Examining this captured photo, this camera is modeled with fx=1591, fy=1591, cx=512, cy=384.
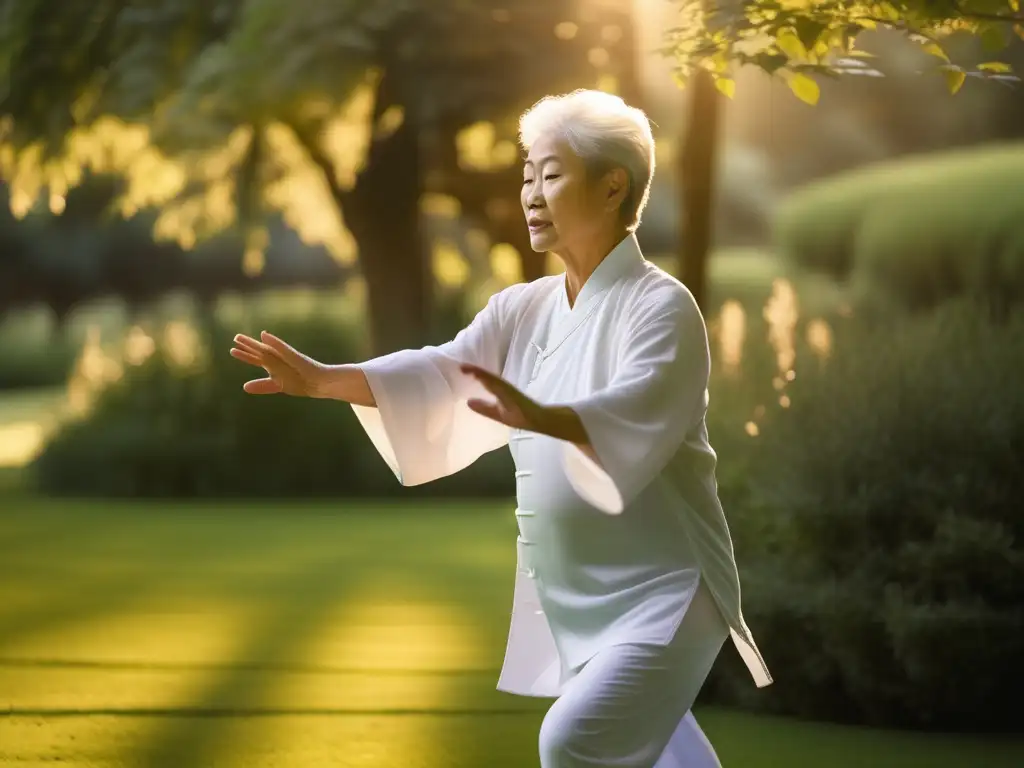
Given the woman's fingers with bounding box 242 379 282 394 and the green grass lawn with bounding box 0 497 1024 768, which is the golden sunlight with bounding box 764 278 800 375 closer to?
the green grass lawn with bounding box 0 497 1024 768

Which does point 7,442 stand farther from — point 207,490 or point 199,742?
point 199,742

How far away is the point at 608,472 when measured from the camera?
3.12 meters

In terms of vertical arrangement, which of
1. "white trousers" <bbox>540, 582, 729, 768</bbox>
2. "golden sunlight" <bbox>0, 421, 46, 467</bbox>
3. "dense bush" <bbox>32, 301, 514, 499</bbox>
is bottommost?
"golden sunlight" <bbox>0, 421, 46, 467</bbox>

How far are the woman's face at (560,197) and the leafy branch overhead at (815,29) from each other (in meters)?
1.21

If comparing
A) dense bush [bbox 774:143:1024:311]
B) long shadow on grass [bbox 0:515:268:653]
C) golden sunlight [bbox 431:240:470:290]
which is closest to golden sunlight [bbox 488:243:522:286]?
golden sunlight [bbox 431:240:470:290]

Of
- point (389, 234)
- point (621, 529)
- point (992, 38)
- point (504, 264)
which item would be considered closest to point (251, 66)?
point (389, 234)

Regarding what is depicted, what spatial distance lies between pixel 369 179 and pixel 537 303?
1152 centimetres

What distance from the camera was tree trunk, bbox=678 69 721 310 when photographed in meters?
12.0

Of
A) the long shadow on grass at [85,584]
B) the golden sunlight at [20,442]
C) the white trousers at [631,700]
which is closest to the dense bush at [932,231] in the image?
the long shadow on grass at [85,584]

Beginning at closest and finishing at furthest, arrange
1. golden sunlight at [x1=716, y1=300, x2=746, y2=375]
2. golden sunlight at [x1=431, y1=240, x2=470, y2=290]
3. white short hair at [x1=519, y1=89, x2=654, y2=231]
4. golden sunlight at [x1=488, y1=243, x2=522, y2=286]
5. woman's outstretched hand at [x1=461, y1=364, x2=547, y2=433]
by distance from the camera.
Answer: woman's outstretched hand at [x1=461, y1=364, x2=547, y2=433] < white short hair at [x1=519, y1=89, x2=654, y2=231] < golden sunlight at [x1=716, y1=300, x2=746, y2=375] < golden sunlight at [x1=488, y1=243, x2=522, y2=286] < golden sunlight at [x1=431, y1=240, x2=470, y2=290]

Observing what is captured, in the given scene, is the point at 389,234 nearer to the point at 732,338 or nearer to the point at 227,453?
the point at 227,453

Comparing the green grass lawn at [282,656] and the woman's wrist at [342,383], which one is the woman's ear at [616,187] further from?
the green grass lawn at [282,656]

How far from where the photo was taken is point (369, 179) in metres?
15.1

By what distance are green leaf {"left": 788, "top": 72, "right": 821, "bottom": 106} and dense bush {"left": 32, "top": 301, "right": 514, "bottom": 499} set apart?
9365 mm
